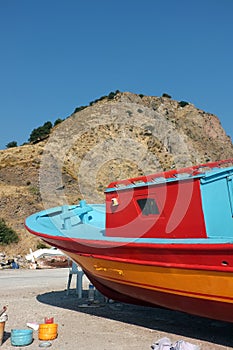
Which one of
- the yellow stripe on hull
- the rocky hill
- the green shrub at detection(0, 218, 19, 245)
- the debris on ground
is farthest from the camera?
the rocky hill

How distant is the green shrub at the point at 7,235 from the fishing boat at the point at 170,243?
82.7 ft

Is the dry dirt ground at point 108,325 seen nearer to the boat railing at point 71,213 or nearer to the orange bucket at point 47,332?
the orange bucket at point 47,332

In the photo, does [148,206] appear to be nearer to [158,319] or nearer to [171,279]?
[171,279]

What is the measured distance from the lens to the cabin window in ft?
25.7

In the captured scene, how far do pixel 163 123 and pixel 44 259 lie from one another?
50.2m

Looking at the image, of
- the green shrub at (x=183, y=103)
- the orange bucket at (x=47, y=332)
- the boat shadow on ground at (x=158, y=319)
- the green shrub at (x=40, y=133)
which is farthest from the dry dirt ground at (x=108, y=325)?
the green shrub at (x=183, y=103)

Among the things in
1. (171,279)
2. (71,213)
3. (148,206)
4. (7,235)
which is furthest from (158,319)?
(7,235)

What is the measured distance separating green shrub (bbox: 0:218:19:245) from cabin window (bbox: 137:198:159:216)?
26760 millimetres

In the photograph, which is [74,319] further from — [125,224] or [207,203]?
[207,203]

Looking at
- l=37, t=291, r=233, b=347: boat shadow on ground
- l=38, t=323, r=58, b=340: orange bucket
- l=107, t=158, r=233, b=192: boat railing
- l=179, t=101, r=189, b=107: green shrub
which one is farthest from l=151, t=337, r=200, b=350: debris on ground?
l=179, t=101, r=189, b=107: green shrub

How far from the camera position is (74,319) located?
9.06 metres

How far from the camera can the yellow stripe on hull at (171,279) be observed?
21.4 ft

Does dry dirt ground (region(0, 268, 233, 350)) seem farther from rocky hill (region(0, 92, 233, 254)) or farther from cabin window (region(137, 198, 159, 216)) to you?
rocky hill (region(0, 92, 233, 254))

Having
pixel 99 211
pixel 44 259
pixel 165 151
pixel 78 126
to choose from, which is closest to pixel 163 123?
pixel 165 151
